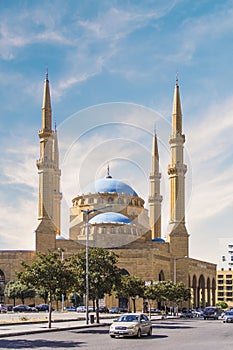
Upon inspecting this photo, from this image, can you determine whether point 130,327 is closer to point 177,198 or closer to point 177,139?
point 177,198

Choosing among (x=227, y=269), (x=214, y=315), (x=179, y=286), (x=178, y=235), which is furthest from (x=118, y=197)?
(x=227, y=269)

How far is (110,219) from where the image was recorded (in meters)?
93.2

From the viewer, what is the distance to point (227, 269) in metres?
144

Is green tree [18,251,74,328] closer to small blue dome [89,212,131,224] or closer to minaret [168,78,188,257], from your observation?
minaret [168,78,188,257]

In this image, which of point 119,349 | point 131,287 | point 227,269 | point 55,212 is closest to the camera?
point 119,349

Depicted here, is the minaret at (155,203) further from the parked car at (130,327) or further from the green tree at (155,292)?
the parked car at (130,327)

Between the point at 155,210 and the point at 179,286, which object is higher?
the point at 155,210

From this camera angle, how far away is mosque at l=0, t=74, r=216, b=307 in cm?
8500

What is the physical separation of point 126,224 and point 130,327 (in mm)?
65870

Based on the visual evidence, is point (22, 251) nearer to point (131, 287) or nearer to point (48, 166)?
point (48, 166)

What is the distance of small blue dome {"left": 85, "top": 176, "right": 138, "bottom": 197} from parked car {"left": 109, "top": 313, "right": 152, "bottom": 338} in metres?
72.5

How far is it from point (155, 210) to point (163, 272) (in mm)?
15690

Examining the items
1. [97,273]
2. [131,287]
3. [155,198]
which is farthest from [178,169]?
[97,273]

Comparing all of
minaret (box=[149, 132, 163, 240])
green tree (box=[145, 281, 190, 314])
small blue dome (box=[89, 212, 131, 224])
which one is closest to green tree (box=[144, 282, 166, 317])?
green tree (box=[145, 281, 190, 314])
